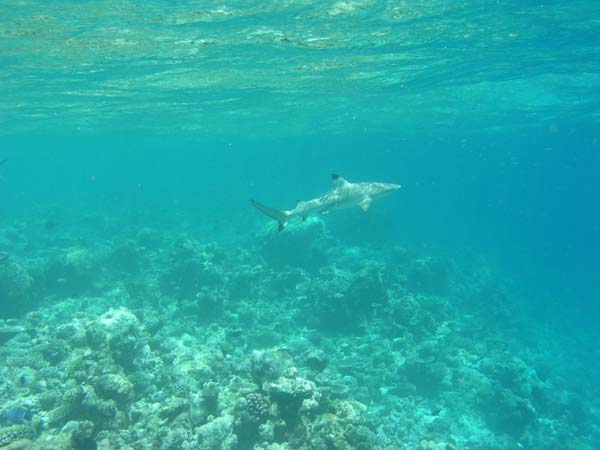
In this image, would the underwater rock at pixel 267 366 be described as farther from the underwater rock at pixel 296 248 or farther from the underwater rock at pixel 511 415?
the underwater rock at pixel 296 248

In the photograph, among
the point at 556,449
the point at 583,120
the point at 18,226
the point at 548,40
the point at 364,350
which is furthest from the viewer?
the point at 583,120

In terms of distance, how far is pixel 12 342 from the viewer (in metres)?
14.1

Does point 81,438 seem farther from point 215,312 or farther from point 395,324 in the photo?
point 395,324

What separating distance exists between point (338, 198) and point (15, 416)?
36.9 ft

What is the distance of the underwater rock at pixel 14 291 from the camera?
16.5m

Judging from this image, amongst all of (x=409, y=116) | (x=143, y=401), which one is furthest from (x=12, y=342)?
(x=409, y=116)

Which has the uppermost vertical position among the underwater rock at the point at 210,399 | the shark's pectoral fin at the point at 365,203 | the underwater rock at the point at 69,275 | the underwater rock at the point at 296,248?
the shark's pectoral fin at the point at 365,203

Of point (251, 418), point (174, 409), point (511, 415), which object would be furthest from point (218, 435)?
point (511, 415)

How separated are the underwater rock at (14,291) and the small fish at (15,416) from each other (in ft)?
27.8

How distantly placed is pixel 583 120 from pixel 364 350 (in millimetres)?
39929

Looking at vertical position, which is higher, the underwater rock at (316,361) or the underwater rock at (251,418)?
the underwater rock at (251,418)

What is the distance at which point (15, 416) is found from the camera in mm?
9609

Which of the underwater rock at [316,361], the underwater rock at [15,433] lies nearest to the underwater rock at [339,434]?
the underwater rock at [316,361]

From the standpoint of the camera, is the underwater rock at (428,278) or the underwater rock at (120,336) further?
the underwater rock at (428,278)
